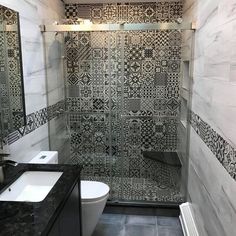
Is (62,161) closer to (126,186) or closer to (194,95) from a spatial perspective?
(126,186)

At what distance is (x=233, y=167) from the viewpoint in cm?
138

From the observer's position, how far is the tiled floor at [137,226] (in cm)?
254

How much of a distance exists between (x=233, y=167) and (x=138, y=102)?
1994mm

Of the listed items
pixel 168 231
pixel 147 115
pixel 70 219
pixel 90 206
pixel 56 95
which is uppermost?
pixel 56 95

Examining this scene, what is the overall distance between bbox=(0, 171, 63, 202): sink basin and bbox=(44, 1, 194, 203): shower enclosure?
1.20 m

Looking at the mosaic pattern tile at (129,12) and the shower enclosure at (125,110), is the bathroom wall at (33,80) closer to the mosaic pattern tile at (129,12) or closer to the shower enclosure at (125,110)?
the shower enclosure at (125,110)

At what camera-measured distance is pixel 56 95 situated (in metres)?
3.04

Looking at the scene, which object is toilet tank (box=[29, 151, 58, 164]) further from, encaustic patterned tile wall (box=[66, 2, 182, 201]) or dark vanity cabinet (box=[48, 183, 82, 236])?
encaustic patterned tile wall (box=[66, 2, 182, 201])

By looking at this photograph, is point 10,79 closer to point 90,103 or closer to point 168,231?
point 90,103

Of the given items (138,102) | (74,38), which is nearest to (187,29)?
(138,102)

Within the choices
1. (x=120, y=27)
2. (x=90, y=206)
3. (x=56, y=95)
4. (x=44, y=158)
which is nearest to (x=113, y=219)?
(x=90, y=206)

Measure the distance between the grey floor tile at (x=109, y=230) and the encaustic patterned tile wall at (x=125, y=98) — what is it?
0.41m

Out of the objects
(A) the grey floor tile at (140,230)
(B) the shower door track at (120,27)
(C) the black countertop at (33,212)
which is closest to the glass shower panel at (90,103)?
(B) the shower door track at (120,27)

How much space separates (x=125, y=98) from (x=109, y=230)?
1497mm
